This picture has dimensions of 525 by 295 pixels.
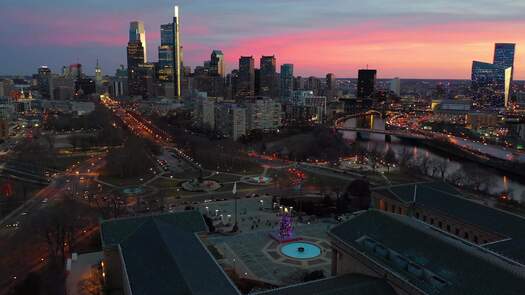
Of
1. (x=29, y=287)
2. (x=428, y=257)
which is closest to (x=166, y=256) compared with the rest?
(x=29, y=287)

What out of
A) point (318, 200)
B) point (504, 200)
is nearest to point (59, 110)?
point (318, 200)

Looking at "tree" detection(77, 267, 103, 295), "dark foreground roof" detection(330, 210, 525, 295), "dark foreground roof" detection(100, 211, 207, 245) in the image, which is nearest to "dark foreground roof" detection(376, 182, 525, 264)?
"dark foreground roof" detection(330, 210, 525, 295)

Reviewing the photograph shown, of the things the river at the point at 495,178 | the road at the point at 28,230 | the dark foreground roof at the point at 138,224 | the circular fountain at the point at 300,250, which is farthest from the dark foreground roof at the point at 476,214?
the road at the point at 28,230

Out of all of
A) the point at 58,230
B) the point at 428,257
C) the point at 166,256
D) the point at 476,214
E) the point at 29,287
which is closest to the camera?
the point at 428,257

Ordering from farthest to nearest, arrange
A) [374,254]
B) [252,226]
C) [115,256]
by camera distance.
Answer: [252,226]
[115,256]
[374,254]

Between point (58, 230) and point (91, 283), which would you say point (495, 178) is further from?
point (58, 230)

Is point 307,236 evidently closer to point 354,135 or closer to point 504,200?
point 504,200
